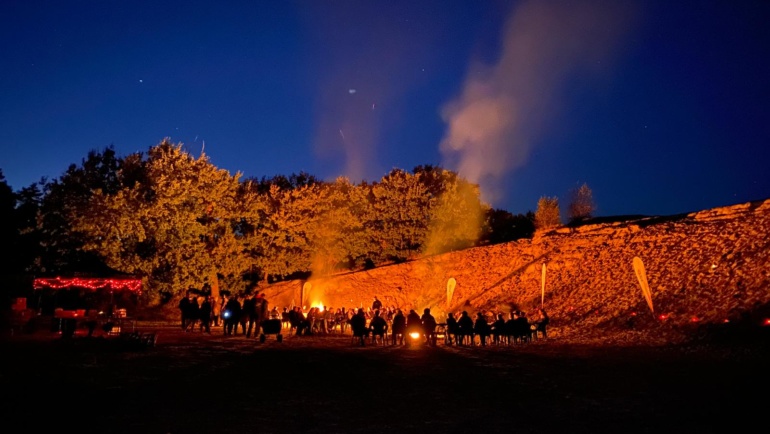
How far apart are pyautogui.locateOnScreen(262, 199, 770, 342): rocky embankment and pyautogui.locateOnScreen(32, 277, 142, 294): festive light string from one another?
14.6 metres

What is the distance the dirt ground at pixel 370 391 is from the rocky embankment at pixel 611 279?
6214 millimetres

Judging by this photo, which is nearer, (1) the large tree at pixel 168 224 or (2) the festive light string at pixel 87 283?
(2) the festive light string at pixel 87 283

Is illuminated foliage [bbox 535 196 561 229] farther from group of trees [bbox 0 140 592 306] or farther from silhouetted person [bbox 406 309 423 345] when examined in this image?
silhouetted person [bbox 406 309 423 345]

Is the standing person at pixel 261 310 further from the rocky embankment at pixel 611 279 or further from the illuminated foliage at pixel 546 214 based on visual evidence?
the illuminated foliage at pixel 546 214

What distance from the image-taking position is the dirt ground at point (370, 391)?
7.45m

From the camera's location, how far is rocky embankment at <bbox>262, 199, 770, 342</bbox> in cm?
2331

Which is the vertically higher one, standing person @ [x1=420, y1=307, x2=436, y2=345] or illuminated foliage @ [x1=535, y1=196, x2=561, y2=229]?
illuminated foliage @ [x1=535, y1=196, x2=561, y2=229]

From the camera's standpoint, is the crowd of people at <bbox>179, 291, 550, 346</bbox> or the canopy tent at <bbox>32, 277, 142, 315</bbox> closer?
the canopy tent at <bbox>32, 277, 142, 315</bbox>

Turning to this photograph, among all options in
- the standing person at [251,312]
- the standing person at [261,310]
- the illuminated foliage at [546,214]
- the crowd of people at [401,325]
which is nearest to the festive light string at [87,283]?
the crowd of people at [401,325]

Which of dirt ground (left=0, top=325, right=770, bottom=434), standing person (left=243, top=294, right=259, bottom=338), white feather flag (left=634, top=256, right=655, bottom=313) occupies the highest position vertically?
white feather flag (left=634, top=256, right=655, bottom=313)

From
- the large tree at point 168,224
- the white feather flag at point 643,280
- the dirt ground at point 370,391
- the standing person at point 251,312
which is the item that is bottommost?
the dirt ground at point 370,391

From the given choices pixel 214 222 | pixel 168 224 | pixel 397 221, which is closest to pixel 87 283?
pixel 168 224

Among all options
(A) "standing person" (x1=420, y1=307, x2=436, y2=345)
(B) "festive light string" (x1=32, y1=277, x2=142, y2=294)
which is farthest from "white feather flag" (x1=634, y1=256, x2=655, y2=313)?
(B) "festive light string" (x1=32, y1=277, x2=142, y2=294)

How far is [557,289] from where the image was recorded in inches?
1243
